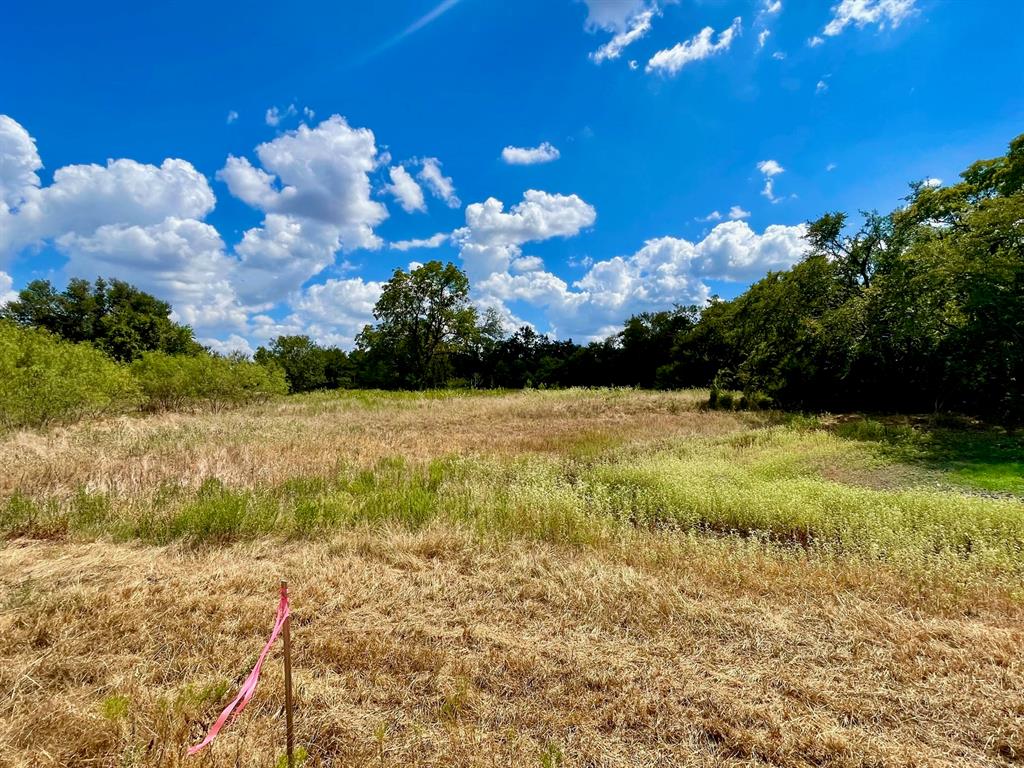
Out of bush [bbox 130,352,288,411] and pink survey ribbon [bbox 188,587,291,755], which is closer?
pink survey ribbon [bbox 188,587,291,755]

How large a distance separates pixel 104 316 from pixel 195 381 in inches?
1072

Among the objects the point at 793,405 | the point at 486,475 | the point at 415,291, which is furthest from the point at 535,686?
the point at 415,291

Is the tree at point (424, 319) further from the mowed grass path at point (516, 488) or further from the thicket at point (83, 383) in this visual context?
the mowed grass path at point (516, 488)

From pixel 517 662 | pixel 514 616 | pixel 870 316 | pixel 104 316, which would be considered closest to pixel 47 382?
pixel 514 616

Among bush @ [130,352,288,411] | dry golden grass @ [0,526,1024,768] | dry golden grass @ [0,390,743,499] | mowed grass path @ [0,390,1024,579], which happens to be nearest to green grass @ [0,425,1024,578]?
mowed grass path @ [0,390,1024,579]

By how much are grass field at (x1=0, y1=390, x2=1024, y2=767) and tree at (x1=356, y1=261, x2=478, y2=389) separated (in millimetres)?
36334

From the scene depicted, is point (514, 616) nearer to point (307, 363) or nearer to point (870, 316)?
point (870, 316)

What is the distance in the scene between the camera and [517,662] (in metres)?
2.89

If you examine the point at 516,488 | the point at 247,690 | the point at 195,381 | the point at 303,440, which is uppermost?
the point at 195,381

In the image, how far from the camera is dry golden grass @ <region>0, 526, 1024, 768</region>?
2.23 metres

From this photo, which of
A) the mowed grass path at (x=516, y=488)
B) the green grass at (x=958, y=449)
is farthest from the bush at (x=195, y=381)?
the green grass at (x=958, y=449)

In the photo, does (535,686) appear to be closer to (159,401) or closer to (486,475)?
(486,475)

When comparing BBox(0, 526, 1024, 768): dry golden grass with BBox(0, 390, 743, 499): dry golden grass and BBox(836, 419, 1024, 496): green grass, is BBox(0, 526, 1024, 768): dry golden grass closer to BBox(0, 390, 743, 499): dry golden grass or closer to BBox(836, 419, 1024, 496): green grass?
BBox(0, 390, 743, 499): dry golden grass

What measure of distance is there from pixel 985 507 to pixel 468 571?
669 cm
